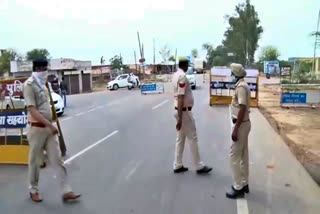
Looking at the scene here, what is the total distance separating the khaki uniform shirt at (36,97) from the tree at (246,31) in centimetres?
8691

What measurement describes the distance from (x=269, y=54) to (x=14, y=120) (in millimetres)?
112620

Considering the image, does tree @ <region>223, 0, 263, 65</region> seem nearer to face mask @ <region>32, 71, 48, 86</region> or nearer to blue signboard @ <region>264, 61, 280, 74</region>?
blue signboard @ <region>264, 61, 280, 74</region>

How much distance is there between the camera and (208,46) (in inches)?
5502

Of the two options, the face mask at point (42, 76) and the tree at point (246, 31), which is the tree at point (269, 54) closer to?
the tree at point (246, 31)

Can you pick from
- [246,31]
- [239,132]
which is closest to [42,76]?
[239,132]

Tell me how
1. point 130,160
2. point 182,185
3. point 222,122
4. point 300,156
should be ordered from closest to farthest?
1. point 182,185
2. point 130,160
3. point 300,156
4. point 222,122

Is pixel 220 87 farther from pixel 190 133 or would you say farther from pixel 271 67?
pixel 271 67

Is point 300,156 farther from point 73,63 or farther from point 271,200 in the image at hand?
point 73,63

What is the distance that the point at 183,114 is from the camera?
7781mm

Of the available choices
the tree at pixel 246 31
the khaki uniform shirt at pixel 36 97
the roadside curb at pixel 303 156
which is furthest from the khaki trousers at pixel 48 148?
the tree at pixel 246 31

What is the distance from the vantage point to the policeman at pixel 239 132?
6.46 m

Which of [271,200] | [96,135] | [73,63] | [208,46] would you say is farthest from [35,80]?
[208,46]

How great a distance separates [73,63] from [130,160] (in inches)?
1999

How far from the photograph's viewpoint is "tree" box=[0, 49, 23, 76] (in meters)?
68.6
